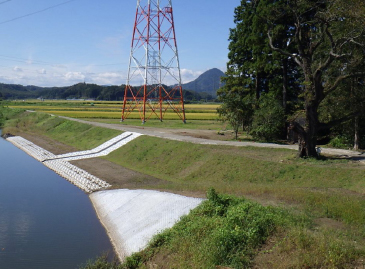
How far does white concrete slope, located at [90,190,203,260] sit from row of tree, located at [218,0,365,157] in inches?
→ 331

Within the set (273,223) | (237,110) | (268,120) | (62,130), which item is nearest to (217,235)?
(273,223)

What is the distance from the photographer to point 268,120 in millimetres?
27797

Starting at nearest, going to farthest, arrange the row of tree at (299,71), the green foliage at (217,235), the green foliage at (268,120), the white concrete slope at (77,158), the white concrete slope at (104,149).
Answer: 1. the green foliage at (217,235)
2. the row of tree at (299,71)
3. the white concrete slope at (77,158)
4. the green foliage at (268,120)
5. the white concrete slope at (104,149)

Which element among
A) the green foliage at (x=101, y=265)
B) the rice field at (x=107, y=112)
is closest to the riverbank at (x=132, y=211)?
the green foliage at (x=101, y=265)

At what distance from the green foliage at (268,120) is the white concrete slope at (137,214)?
44.3ft

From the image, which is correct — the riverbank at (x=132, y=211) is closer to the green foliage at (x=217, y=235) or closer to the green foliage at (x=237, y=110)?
the green foliage at (x=217, y=235)

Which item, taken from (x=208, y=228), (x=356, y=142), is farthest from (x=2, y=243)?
(x=356, y=142)

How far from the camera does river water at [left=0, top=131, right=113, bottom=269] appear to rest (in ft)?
39.6

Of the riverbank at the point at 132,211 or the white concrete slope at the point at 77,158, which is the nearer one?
the riverbank at the point at 132,211

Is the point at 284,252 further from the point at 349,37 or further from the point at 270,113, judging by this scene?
the point at 270,113

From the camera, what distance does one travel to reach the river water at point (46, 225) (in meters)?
12.1

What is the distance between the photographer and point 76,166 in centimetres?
2752

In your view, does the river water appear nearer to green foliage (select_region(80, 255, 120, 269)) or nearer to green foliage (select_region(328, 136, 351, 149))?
green foliage (select_region(80, 255, 120, 269))

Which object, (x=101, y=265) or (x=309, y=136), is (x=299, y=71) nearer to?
(x=309, y=136)
